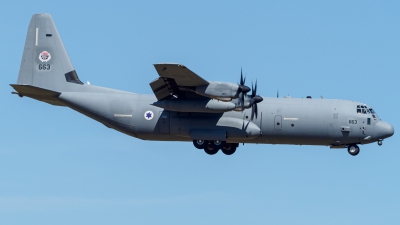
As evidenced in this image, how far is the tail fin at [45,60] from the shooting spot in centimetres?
4178

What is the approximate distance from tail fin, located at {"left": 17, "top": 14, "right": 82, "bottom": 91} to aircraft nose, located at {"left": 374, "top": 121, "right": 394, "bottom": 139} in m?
17.1

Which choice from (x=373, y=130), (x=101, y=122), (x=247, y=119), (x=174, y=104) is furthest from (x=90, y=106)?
(x=373, y=130)

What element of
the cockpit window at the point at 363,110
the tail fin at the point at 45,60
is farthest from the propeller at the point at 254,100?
the tail fin at the point at 45,60

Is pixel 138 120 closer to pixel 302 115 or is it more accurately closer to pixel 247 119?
pixel 247 119

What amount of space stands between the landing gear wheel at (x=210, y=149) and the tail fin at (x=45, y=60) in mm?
8456

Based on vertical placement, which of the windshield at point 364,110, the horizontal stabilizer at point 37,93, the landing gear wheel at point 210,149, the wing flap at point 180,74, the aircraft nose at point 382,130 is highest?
the wing flap at point 180,74

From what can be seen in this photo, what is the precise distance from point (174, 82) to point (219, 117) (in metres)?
3.91

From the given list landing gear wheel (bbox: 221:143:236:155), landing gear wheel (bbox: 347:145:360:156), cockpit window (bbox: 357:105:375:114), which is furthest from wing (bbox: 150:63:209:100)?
landing gear wheel (bbox: 347:145:360:156)

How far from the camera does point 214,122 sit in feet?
129

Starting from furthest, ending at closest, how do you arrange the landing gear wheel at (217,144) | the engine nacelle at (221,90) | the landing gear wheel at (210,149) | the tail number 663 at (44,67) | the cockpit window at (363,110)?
the tail number 663 at (44,67), the landing gear wheel at (210,149), the landing gear wheel at (217,144), the cockpit window at (363,110), the engine nacelle at (221,90)

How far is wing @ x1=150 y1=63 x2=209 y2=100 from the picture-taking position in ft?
115

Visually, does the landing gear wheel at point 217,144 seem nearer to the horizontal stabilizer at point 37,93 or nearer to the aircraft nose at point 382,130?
the aircraft nose at point 382,130

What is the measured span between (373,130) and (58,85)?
59.4 ft

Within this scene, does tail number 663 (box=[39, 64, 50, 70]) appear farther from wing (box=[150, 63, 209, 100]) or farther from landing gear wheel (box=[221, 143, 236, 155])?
landing gear wheel (box=[221, 143, 236, 155])
